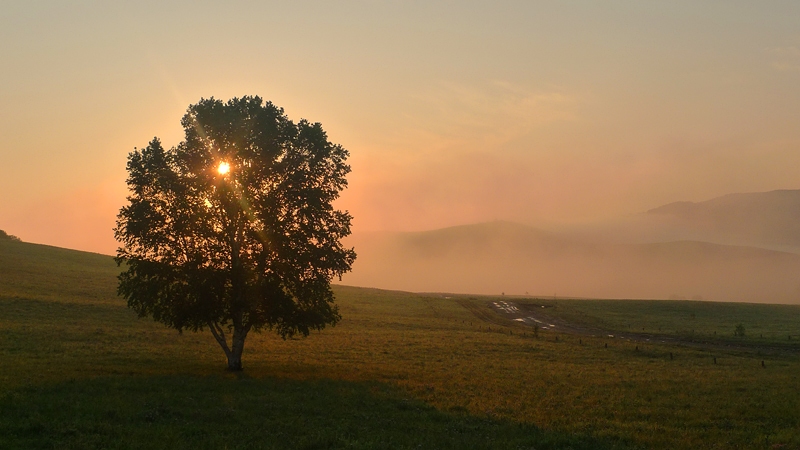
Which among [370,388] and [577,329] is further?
[577,329]

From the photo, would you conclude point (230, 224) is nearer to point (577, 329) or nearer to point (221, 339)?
point (221, 339)

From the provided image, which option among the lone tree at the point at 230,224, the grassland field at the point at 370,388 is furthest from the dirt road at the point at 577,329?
the lone tree at the point at 230,224

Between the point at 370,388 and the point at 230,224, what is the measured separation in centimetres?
1311

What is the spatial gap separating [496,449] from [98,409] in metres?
15.5

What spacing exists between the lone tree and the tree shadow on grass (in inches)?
261

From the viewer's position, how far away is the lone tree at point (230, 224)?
34.7 m

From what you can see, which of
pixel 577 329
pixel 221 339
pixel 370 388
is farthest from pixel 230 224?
pixel 577 329

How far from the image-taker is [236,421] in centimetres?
2228

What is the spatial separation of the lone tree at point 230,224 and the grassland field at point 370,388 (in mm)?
4112

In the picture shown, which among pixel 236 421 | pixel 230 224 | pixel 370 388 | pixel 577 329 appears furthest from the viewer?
pixel 577 329

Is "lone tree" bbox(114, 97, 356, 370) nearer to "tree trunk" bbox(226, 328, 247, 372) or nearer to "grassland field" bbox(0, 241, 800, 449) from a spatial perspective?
"tree trunk" bbox(226, 328, 247, 372)

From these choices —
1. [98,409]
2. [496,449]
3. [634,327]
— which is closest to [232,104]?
[98,409]

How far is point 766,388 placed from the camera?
35.1 metres

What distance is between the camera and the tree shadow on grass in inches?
749
